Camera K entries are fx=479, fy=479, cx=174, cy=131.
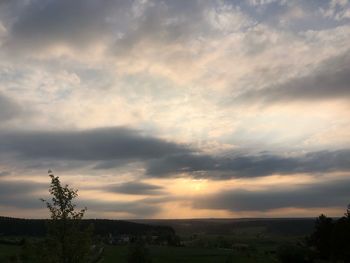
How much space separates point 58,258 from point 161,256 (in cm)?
10851

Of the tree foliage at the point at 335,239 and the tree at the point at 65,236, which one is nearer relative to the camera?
the tree at the point at 65,236

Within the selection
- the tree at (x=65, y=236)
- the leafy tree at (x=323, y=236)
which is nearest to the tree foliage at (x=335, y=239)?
the leafy tree at (x=323, y=236)

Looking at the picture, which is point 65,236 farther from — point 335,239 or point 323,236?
point 323,236

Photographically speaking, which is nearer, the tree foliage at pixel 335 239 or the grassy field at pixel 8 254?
the tree foliage at pixel 335 239

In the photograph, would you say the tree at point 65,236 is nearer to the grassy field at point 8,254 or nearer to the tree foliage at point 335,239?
the tree foliage at point 335,239

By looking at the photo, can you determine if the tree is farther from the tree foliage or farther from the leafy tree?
the leafy tree

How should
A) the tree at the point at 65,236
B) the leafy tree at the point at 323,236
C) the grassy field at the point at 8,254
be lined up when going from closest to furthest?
1. the tree at the point at 65,236
2. the leafy tree at the point at 323,236
3. the grassy field at the point at 8,254

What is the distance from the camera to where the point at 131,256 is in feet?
285

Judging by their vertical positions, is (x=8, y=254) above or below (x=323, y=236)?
below

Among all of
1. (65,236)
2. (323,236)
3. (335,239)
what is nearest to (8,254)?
(323,236)

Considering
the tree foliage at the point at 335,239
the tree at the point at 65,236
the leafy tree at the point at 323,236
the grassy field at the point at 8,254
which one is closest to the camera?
the tree at the point at 65,236

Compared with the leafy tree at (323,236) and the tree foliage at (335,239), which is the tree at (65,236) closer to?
the tree foliage at (335,239)

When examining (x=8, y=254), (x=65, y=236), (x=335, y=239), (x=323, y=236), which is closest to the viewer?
(x=65, y=236)

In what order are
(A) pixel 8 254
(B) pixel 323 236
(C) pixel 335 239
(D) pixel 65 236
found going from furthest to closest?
(A) pixel 8 254 < (B) pixel 323 236 < (C) pixel 335 239 < (D) pixel 65 236
